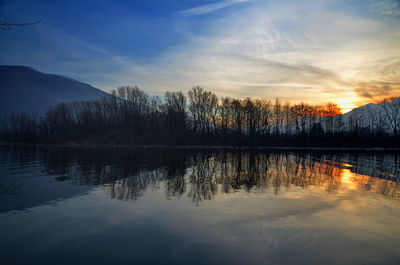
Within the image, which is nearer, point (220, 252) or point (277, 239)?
point (220, 252)

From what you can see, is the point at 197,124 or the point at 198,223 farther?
the point at 197,124

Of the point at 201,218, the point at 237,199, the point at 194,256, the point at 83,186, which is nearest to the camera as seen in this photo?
the point at 194,256

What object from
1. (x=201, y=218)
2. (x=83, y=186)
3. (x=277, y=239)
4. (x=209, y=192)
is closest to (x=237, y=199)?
(x=209, y=192)

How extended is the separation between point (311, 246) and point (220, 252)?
2.90 m

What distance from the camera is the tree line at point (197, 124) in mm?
68375

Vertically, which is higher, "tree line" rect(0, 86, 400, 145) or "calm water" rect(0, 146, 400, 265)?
"tree line" rect(0, 86, 400, 145)

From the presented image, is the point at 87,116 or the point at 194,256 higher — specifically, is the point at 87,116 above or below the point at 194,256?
above

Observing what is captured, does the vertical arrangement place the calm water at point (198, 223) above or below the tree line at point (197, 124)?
below

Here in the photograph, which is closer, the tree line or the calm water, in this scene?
the calm water

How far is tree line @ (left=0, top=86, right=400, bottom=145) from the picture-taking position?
68.4 m

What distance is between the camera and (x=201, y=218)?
959 centimetres

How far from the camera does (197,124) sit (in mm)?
81188

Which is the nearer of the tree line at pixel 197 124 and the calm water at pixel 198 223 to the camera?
the calm water at pixel 198 223

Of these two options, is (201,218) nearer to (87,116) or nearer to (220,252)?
(220,252)
